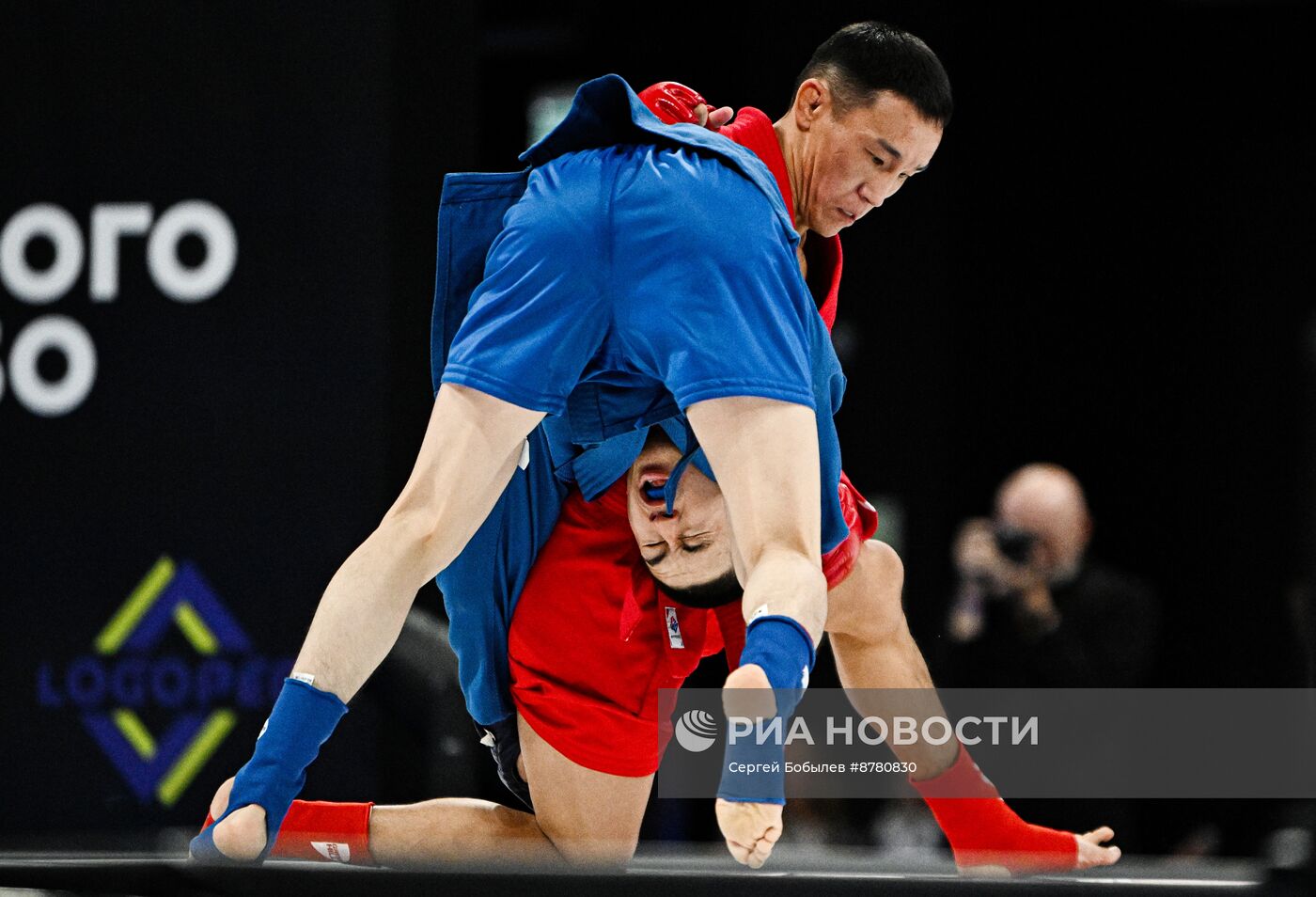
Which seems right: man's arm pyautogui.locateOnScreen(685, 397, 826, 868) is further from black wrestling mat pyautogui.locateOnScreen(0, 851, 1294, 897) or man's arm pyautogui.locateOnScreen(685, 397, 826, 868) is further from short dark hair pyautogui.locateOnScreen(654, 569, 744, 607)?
short dark hair pyautogui.locateOnScreen(654, 569, 744, 607)

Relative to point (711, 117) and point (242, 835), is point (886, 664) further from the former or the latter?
point (242, 835)

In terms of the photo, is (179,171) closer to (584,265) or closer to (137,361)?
(137,361)

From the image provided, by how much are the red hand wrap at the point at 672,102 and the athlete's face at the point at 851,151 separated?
181mm

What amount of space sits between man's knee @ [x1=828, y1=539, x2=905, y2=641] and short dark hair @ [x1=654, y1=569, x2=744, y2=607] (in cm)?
16

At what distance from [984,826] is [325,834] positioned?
105cm

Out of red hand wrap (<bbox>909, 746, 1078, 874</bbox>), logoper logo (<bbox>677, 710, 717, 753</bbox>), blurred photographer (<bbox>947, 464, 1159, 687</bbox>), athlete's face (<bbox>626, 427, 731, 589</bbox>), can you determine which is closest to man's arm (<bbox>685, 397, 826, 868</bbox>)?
athlete's face (<bbox>626, 427, 731, 589</bbox>)

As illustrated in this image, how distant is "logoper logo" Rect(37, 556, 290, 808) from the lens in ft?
12.2

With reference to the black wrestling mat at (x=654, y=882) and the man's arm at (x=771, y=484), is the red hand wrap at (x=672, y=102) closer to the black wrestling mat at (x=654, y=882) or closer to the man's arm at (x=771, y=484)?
the man's arm at (x=771, y=484)

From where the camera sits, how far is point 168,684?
3.75 metres

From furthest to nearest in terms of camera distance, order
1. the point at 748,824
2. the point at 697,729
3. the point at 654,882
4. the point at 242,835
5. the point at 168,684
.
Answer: the point at 168,684 < the point at 697,729 < the point at 242,835 < the point at 748,824 < the point at 654,882

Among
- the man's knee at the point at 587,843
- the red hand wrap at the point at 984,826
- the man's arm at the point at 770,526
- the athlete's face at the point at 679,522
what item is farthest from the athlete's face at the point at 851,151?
the man's knee at the point at 587,843

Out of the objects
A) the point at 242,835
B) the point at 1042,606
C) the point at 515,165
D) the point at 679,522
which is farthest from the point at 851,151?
the point at 515,165

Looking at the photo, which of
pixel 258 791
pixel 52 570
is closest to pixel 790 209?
pixel 258 791

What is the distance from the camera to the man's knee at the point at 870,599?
270 centimetres
